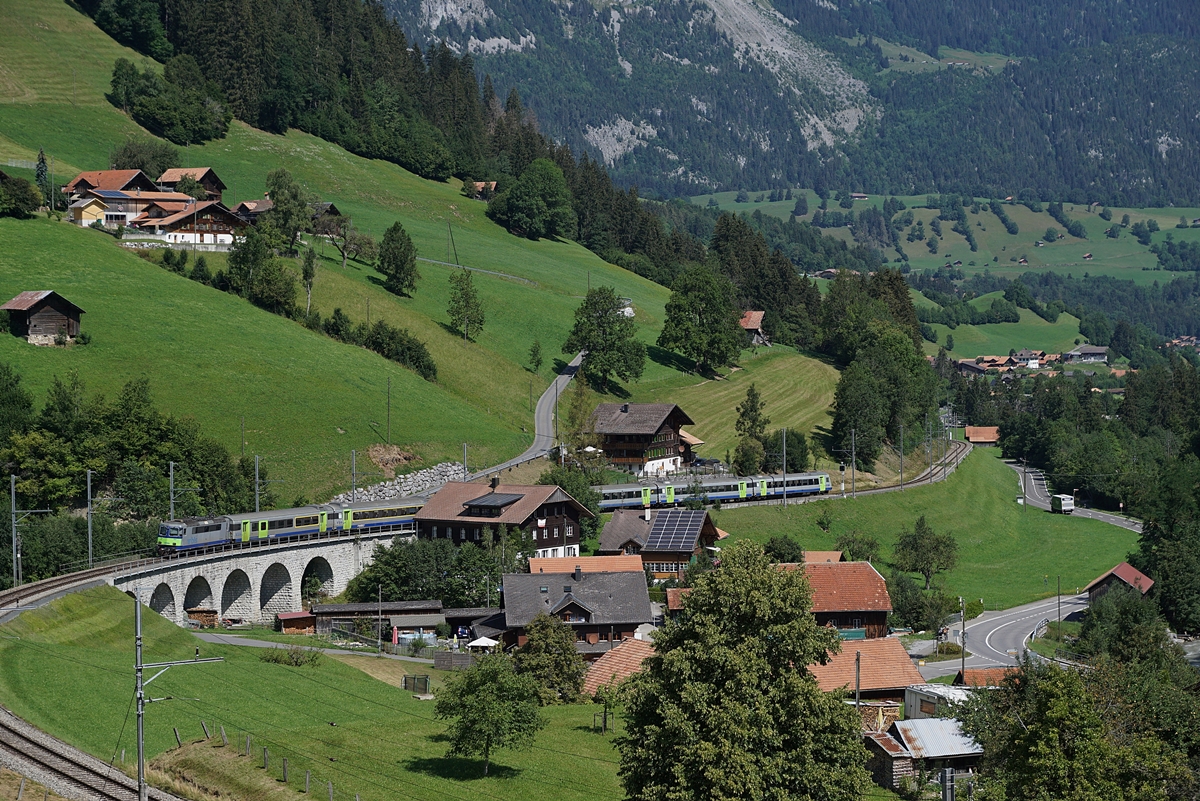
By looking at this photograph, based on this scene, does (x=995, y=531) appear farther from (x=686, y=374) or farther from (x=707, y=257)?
(x=707, y=257)

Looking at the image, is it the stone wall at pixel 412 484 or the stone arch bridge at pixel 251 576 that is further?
the stone wall at pixel 412 484

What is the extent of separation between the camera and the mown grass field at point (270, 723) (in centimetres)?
4338

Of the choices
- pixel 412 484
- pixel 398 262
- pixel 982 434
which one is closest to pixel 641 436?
pixel 412 484

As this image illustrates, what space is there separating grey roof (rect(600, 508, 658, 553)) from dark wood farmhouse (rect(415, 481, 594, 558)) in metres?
1.90

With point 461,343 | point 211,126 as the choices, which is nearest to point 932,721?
point 461,343

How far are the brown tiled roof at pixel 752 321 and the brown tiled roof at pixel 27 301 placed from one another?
283 feet

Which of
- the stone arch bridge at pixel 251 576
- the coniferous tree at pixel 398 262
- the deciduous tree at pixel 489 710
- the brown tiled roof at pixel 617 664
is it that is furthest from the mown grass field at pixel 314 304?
the deciduous tree at pixel 489 710

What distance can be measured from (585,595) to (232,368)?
132 ft

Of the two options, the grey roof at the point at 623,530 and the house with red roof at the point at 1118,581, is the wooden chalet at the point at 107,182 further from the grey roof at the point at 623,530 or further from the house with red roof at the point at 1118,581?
the house with red roof at the point at 1118,581

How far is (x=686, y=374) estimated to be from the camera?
144 meters

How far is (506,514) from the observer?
9038 centimetres

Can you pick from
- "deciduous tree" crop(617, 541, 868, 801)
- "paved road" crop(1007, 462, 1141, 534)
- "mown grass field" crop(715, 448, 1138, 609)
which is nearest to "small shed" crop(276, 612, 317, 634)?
"mown grass field" crop(715, 448, 1138, 609)

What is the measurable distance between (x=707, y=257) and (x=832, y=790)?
164 meters

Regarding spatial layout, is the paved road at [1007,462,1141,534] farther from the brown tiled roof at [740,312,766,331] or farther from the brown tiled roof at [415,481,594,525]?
the brown tiled roof at [415,481,594,525]
